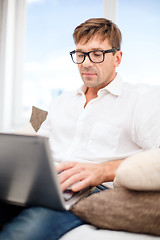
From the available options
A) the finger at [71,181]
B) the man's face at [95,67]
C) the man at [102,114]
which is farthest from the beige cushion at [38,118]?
the finger at [71,181]

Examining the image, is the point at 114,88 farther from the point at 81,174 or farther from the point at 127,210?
the point at 127,210

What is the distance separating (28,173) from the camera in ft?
2.06

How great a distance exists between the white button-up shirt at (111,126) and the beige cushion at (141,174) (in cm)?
46

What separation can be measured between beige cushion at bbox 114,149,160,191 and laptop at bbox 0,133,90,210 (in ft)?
0.58

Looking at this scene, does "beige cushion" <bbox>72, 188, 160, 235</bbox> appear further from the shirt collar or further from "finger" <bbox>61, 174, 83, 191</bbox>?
the shirt collar

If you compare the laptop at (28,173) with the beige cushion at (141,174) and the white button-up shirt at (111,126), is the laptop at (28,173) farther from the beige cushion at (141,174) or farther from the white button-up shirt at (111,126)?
the white button-up shirt at (111,126)

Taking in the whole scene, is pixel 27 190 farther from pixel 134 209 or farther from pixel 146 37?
pixel 146 37

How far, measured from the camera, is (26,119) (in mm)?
2949

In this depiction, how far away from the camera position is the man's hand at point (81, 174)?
0.79 metres

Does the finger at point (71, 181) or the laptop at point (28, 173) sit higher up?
the laptop at point (28, 173)

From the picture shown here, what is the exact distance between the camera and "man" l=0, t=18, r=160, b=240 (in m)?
1.21

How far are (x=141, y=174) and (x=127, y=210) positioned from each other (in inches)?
4.3

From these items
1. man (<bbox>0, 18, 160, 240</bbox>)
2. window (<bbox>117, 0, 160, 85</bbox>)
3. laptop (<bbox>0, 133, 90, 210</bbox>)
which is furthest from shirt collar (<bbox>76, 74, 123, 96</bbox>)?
window (<bbox>117, 0, 160, 85</bbox>)

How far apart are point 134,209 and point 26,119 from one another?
2375 mm
